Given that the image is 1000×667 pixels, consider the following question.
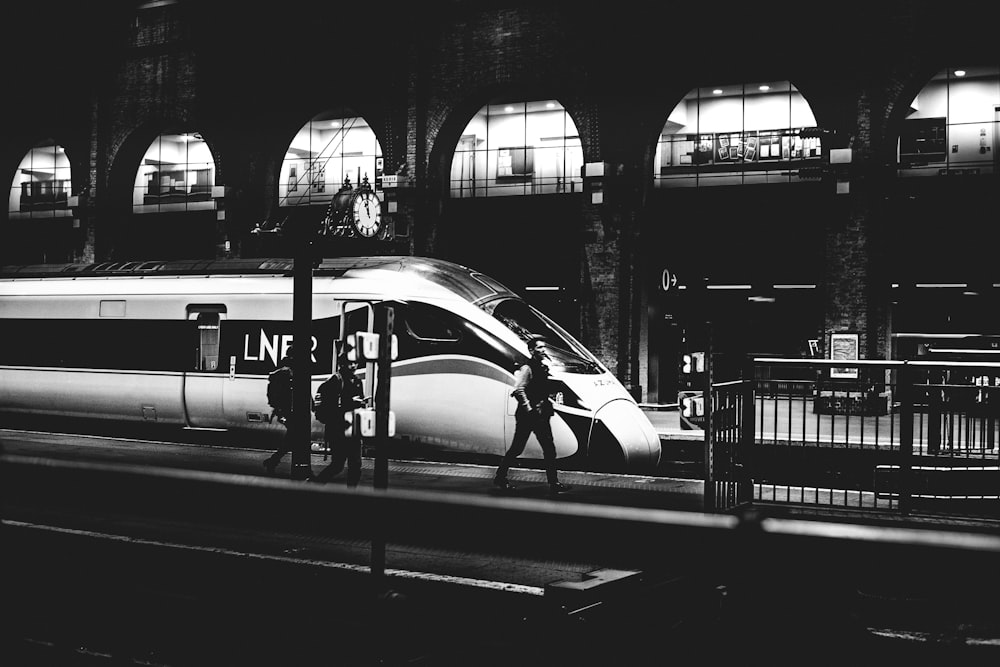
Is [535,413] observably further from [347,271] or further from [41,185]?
[41,185]

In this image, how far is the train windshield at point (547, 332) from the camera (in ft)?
46.3

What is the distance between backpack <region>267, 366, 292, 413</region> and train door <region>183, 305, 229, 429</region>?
11.0 ft

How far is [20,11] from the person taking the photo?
21.0 feet

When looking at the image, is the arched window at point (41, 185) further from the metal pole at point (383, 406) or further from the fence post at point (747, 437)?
the fence post at point (747, 437)

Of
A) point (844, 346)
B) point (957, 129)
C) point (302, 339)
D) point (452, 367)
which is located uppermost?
point (957, 129)

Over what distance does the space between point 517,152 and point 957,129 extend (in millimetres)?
11584

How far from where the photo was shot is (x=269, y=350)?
15914 millimetres

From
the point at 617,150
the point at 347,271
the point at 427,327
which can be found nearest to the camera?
the point at 427,327

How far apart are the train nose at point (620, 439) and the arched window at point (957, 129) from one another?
47.2 feet

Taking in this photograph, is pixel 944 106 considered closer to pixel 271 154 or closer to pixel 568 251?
pixel 568 251

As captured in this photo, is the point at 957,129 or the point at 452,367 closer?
the point at 452,367

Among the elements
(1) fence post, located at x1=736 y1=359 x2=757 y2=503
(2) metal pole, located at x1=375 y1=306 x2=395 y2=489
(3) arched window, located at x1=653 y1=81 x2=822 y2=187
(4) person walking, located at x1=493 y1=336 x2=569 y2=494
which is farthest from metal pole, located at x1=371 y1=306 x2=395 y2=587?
(3) arched window, located at x1=653 y1=81 x2=822 y2=187

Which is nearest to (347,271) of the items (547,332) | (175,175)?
(547,332)

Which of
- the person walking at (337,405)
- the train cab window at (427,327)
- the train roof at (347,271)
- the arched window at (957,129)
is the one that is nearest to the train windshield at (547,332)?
the train roof at (347,271)
